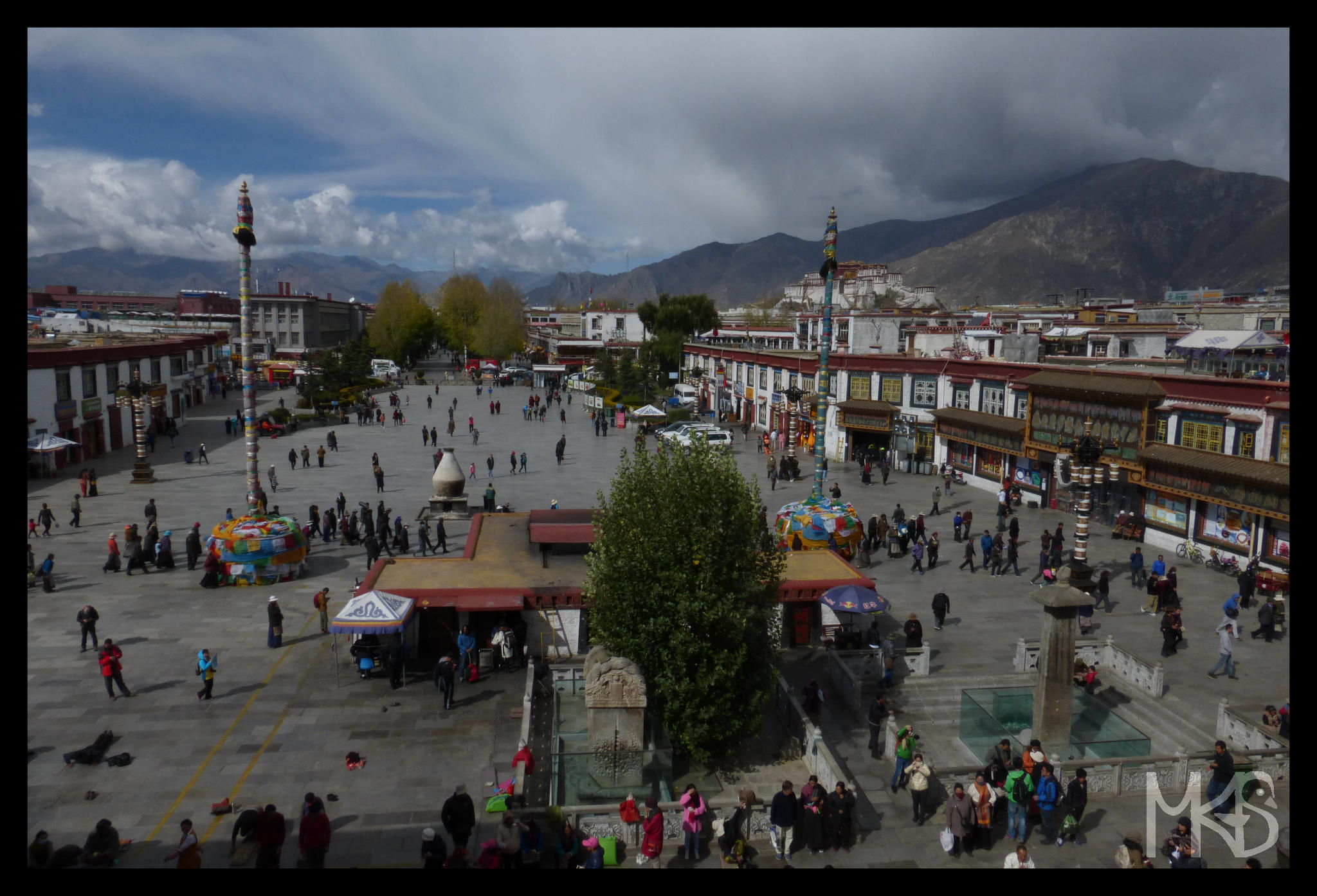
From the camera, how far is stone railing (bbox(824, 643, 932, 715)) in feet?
53.2

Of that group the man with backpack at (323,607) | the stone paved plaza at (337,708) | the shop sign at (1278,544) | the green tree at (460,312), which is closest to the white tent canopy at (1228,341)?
the shop sign at (1278,544)

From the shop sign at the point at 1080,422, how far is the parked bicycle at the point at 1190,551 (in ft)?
11.3

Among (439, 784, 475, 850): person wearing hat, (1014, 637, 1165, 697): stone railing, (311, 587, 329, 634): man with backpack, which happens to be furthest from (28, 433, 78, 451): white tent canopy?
(1014, 637, 1165, 697): stone railing

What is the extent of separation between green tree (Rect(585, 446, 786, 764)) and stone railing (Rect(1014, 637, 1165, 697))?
708cm

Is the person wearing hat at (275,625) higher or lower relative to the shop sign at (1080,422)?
lower

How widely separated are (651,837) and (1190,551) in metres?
23.2

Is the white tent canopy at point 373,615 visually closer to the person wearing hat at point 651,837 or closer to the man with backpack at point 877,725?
the person wearing hat at point 651,837

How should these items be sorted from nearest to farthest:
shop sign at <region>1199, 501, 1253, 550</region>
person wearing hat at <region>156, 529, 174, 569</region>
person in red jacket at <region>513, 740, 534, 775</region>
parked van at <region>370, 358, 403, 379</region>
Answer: person in red jacket at <region>513, 740, 534, 775</region> → person wearing hat at <region>156, 529, 174, 569</region> → shop sign at <region>1199, 501, 1253, 550</region> → parked van at <region>370, 358, 403, 379</region>

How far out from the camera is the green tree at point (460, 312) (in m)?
115

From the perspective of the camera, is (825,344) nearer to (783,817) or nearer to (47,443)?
(783,817)

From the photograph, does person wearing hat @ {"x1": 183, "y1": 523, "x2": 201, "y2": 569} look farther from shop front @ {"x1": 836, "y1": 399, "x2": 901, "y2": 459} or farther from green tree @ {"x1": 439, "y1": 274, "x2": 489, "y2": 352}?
green tree @ {"x1": 439, "y1": 274, "x2": 489, "y2": 352}
